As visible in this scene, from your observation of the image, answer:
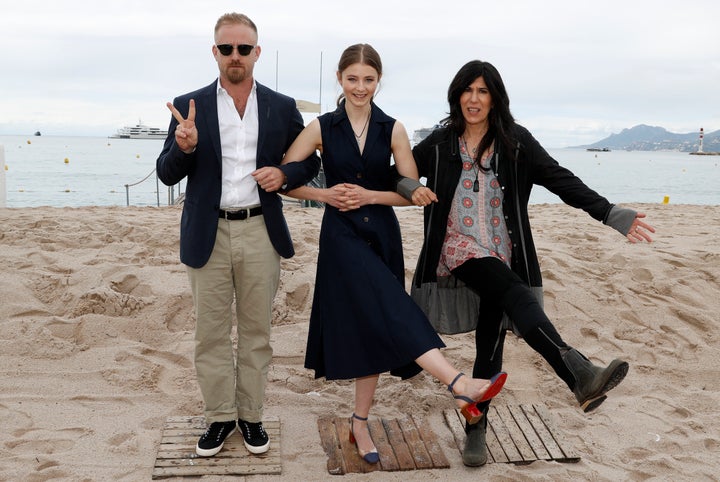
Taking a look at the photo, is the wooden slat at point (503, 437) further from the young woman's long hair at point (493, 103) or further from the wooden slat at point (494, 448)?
the young woman's long hair at point (493, 103)

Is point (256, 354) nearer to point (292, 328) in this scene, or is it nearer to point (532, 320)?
point (532, 320)

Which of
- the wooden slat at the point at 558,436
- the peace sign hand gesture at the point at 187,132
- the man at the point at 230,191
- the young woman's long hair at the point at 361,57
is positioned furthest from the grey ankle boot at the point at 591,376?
the peace sign hand gesture at the point at 187,132

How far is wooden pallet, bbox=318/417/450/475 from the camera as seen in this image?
333 centimetres

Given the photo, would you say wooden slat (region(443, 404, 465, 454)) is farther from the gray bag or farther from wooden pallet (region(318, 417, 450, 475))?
the gray bag

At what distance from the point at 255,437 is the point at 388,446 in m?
0.72

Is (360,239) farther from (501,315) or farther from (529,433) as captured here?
(529,433)

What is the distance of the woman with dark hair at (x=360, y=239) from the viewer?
305 cm

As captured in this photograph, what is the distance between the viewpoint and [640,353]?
4980mm

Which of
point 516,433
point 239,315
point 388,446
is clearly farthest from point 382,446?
point 239,315

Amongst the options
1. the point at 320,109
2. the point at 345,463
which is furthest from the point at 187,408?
the point at 320,109

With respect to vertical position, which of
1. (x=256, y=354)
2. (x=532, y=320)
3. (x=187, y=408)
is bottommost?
(x=187, y=408)

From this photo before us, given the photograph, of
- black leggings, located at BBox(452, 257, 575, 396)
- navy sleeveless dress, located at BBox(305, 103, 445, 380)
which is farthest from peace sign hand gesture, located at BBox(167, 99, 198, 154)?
black leggings, located at BBox(452, 257, 575, 396)

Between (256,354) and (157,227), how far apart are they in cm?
452

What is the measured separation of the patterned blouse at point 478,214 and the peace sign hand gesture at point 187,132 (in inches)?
50.6
